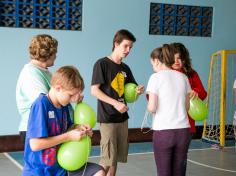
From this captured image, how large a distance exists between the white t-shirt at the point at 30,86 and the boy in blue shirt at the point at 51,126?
0.21 m

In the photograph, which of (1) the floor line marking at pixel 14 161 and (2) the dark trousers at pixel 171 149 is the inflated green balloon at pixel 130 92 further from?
(1) the floor line marking at pixel 14 161

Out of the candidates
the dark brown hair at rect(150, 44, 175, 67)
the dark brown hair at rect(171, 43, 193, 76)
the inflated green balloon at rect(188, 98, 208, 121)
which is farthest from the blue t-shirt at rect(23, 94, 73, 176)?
the inflated green balloon at rect(188, 98, 208, 121)

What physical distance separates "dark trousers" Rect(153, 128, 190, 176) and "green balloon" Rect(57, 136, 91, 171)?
687 millimetres

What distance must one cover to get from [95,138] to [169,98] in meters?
3.04

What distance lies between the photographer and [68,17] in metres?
5.45

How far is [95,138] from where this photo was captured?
5.67 meters

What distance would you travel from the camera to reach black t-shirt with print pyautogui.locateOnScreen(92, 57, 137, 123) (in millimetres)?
3287

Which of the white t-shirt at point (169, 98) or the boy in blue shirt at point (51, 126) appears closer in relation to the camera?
the boy in blue shirt at point (51, 126)

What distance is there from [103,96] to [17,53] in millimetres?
2276

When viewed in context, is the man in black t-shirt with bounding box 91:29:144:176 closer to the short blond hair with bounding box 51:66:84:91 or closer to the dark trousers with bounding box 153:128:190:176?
the dark trousers with bounding box 153:128:190:176

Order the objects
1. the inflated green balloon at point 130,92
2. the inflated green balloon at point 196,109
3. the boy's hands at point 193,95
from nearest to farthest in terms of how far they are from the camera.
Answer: the boy's hands at point 193,95 → the inflated green balloon at point 196,109 → the inflated green balloon at point 130,92

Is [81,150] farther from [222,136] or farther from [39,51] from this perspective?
[222,136]

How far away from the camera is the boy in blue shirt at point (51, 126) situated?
209cm

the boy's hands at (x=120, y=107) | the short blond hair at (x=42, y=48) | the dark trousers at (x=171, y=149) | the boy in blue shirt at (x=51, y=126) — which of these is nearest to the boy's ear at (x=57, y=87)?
the boy in blue shirt at (x=51, y=126)
